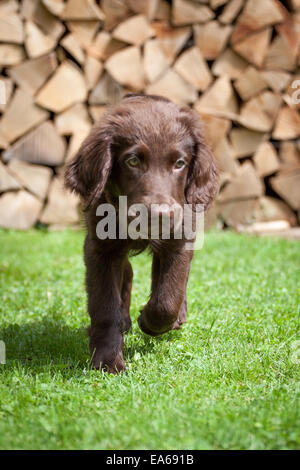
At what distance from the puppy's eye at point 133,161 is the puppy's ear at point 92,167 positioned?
0.34ft

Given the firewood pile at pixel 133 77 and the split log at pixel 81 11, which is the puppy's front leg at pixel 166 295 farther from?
the split log at pixel 81 11

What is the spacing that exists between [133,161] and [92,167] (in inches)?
8.2

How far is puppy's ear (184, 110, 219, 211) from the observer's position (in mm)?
2518

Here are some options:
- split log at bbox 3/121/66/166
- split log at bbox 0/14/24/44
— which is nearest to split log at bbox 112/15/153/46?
split log at bbox 0/14/24/44

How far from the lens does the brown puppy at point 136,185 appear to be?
227 centimetres

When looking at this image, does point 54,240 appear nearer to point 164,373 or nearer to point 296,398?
point 164,373

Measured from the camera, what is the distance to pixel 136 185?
2.24 metres

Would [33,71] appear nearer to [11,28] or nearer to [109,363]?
[11,28]

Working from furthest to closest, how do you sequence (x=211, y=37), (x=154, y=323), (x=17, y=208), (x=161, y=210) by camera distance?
(x=17, y=208), (x=211, y=37), (x=154, y=323), (x=161, y=210)

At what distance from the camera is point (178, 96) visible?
6.07 metres

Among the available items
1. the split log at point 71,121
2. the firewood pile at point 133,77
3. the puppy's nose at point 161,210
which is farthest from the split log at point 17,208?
the puppy's nose at point 161,210

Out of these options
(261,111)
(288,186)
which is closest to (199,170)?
(261,111)

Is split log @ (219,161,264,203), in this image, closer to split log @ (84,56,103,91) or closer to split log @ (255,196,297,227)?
split log @ (255,196,297,227)
